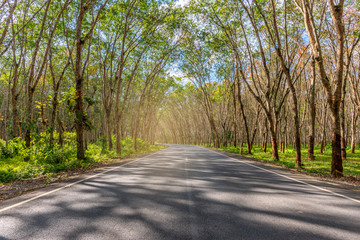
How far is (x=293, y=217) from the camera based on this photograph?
11.3 feet

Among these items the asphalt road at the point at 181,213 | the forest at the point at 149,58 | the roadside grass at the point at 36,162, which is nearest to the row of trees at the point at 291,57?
the forest at the point at 149,58

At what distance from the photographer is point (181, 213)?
358 cm

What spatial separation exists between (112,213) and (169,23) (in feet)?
57.8

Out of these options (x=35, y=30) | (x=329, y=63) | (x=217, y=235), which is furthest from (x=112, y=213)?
(x=329, y=63)

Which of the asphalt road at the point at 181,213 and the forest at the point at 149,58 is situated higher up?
the forest at the point at 149,58

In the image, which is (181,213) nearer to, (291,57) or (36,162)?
A: (36,162)

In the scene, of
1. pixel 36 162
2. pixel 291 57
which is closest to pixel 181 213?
pixel 36 162

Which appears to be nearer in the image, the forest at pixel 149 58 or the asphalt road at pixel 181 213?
the asphalt road at pixel 181 213

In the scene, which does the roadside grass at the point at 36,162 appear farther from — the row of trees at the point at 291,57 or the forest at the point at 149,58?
the row of trees at the point at 291,57

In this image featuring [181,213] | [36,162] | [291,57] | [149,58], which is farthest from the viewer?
[149,58]

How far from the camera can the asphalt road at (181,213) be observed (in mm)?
2844

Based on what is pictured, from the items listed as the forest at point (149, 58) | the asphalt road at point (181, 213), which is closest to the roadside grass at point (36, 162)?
the forest at point (149, 58)

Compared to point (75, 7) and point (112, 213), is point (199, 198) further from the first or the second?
point (75, 7)

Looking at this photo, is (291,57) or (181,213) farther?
(291,57)
